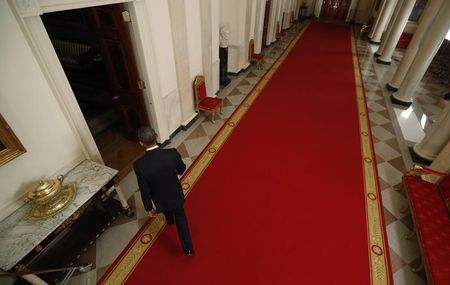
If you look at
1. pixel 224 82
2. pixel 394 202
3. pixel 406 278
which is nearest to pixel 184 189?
pixel 406 278

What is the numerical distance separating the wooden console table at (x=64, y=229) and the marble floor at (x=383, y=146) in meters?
0.22

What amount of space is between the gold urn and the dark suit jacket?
873 mm

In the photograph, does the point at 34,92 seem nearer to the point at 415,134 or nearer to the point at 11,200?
the point at 11,200

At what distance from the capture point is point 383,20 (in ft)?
37.4

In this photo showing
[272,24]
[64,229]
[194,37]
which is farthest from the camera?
[272,24]

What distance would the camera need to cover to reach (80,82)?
573 centimetres

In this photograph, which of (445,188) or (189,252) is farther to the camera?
(445,188)

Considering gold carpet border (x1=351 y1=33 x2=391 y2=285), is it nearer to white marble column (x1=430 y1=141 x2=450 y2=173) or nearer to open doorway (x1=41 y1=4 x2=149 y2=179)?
white marble column (x1=430 y1=141 x2=450 y2=173)

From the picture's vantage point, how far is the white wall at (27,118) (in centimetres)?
198

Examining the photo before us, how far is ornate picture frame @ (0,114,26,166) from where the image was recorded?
2021mm

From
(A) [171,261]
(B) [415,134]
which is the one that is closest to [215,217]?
(A) [171,261]

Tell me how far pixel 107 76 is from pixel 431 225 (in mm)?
5230

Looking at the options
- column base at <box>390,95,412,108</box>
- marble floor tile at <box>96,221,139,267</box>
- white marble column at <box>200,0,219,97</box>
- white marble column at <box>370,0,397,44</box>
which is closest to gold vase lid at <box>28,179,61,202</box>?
marble floor tile at <box>96,221,139,267</box>

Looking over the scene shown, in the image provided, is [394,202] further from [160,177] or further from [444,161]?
[160,177]
